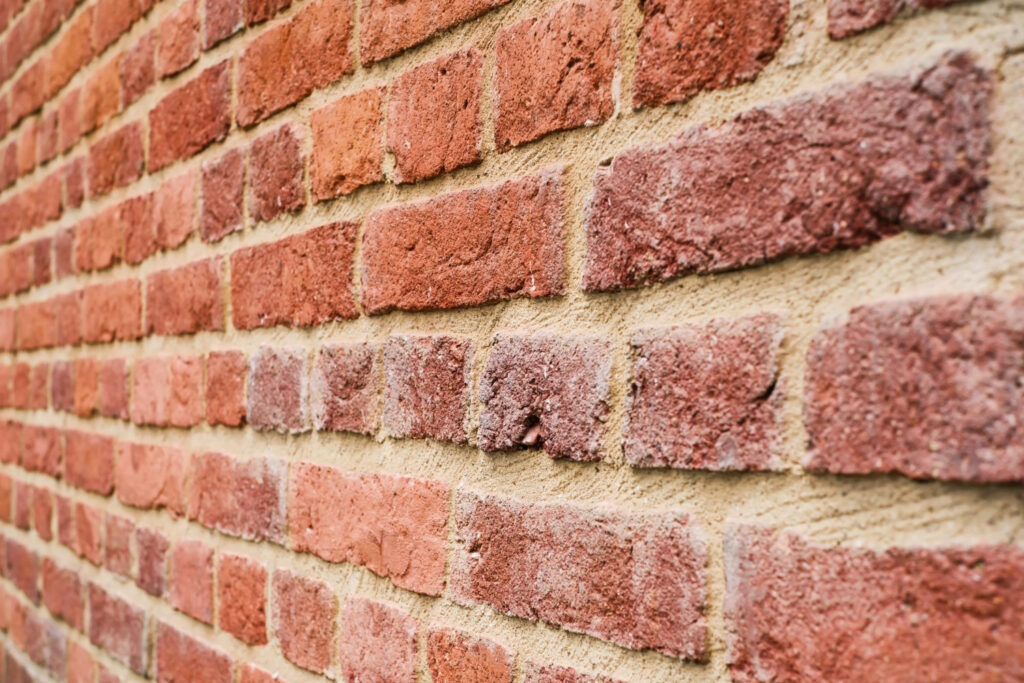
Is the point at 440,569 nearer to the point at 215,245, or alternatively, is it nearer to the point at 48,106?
the point at 215,245

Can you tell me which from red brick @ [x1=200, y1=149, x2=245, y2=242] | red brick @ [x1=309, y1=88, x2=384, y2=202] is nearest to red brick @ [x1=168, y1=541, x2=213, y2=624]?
red brick @ [x1=200, y1=149, x2=245, y2=242]

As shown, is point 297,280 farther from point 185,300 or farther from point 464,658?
point 464,658

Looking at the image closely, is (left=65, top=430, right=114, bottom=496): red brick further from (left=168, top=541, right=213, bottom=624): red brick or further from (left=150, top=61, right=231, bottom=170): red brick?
(left=150, top=61, right=231, bottom=170): red brick

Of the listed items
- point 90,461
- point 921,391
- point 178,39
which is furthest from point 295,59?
point 90,461

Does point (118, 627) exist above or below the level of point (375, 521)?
below

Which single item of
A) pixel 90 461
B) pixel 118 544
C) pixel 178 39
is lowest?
pixel 118 544

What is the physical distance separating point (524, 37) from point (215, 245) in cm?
57

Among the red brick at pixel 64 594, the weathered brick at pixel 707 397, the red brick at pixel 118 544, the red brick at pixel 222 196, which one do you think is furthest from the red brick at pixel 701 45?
the red brick at pixel 64 594

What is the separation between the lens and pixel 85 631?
1.41 meters

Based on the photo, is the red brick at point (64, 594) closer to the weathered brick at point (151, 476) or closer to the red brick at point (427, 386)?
the weathered brick at point (151, 476)

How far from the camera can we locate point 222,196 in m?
1.03

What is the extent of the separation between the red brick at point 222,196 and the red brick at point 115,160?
249mm

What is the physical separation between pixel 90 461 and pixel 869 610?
132 centimetres

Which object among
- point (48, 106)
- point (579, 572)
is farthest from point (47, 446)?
point (579, 572)
